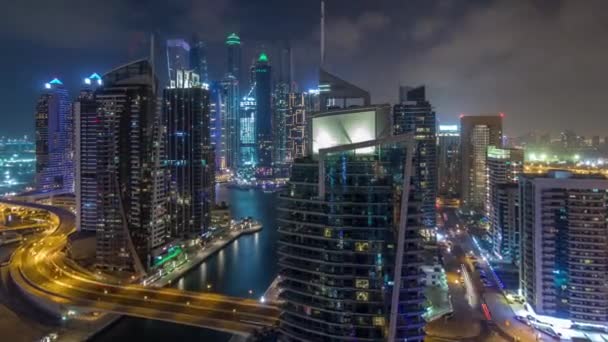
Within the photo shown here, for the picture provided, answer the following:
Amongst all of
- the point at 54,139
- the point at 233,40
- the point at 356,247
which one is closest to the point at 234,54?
the point at 233,40

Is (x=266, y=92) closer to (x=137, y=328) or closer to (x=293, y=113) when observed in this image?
(x=293, y=113)

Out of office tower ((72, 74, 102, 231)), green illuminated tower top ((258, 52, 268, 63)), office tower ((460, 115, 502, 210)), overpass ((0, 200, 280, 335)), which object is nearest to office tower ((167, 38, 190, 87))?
office tower ((72, 74, 102, 231))

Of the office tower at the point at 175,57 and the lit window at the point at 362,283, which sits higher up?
the office tower at the point at 175,57

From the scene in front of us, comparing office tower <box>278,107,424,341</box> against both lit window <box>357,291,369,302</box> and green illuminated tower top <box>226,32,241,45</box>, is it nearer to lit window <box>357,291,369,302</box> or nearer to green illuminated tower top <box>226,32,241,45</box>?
lit window <box>357,291,369,302</box>

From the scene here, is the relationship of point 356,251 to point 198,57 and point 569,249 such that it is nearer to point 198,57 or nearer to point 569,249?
point 569,249

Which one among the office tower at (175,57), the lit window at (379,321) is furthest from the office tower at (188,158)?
the lit window at (379,321)

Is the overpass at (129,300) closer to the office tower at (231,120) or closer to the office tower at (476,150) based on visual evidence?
the office tower at (476,150)

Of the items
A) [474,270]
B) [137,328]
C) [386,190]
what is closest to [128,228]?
[137,328]
